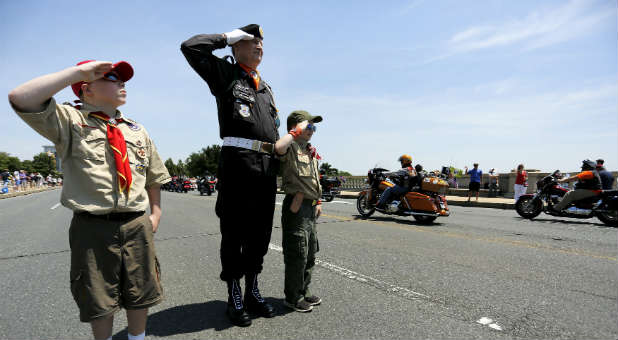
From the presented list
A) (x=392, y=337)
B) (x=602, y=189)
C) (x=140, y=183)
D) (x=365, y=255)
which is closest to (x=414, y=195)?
(x=365, y=255)

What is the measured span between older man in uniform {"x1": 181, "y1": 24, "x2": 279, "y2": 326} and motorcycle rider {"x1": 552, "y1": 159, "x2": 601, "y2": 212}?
9.23 m

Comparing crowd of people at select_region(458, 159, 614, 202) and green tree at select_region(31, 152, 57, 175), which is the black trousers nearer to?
crowd of people at select_region(458, 159, 614, 202)

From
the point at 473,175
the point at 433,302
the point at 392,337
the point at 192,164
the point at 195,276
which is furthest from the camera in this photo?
the point at 192,164

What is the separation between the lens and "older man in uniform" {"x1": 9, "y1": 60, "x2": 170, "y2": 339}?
165 centimetres

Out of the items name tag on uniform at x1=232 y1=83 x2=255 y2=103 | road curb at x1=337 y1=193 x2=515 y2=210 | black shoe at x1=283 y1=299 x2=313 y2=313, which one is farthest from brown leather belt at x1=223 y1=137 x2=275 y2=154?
road curb at x1=337 y1=193 x2=515 y2=210

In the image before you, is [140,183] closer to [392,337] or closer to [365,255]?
[392,337]

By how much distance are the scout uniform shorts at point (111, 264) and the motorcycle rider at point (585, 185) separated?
10.2 metres

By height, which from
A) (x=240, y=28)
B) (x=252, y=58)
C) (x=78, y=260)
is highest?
(x=240, y=28)

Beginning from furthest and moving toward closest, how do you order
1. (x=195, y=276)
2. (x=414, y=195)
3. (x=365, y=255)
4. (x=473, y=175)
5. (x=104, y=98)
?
(x=473, y=175) < (x=414, y=195) < (x=365, y=255) < (x=195, y=276) < (x=104, y=98)

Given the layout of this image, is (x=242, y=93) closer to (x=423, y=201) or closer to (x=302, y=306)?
(x=302, y=306)

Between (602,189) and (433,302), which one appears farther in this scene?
(602,189)

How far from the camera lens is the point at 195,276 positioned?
12.9ft

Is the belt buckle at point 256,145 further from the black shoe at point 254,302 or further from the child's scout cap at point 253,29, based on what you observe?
the black shoe at point 254,302

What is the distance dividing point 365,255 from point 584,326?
8.60 ft
